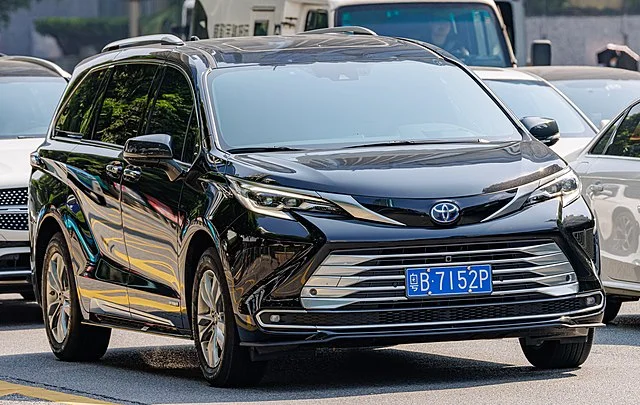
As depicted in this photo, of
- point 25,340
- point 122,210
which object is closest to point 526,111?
point 25,340

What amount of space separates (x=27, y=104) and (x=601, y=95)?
226 inches

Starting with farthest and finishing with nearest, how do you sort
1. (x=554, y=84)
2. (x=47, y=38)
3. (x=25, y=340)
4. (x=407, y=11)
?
(x=47, y=38)
(x=407, y=11)
(x=554, y=84)
(x=25, y=340)

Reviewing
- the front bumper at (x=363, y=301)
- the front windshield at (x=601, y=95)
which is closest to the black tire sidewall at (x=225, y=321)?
the front bumper at (x=363, y=301)

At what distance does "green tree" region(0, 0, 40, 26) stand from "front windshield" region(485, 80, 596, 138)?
45.7 m

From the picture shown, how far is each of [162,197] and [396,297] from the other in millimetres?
Answer: 1623

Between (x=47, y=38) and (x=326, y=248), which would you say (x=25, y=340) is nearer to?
(x=326, y=248)

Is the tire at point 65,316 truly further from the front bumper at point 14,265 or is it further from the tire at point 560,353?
the tire at point 560,353

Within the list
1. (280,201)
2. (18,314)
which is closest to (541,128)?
(280,201)

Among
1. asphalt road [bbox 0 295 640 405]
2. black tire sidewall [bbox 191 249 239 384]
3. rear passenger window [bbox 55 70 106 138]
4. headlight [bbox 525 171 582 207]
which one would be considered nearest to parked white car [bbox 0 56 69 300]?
asphalt road [bbox 0 295 640 405]

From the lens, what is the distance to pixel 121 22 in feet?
206

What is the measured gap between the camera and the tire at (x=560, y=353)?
9.30m

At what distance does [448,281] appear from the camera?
27.8 ft

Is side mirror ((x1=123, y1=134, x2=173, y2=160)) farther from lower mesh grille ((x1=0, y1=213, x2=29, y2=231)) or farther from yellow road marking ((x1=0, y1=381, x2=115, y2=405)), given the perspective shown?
lower mesh grille ((x1=0, y1=213, x2=29, y2=231))

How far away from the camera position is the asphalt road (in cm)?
849
